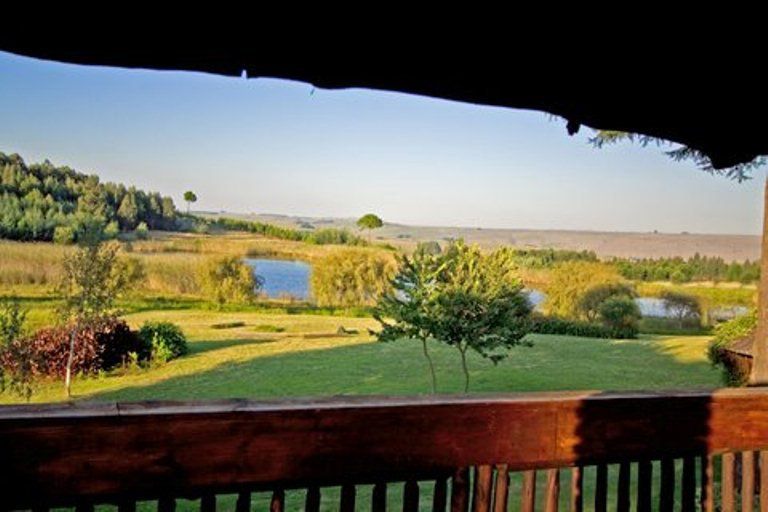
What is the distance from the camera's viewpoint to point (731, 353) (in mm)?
7469

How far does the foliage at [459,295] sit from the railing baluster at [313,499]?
11218 mm

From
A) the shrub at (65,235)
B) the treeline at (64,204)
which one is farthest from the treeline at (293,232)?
the shrub at (65,235)

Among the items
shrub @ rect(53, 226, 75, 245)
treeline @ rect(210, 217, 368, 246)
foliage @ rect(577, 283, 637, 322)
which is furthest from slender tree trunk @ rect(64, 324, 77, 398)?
foliage @ rect(577, 283, 637, 322)

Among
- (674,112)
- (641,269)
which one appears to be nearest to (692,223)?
(641,269)

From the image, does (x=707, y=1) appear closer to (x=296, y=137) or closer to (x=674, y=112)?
(x=674, y=112)

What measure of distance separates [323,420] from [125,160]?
33.9 m

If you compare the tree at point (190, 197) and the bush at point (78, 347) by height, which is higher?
the tree at point (190, 197)

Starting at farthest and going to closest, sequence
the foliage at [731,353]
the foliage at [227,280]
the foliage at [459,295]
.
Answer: the foliage at [227,280] → the foliage at [459,295] → the foliage at [731,353]

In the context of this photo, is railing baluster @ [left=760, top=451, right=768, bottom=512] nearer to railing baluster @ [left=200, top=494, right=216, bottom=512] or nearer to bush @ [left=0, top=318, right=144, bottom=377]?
railing baluster @ [left=200, top=494, right=216, bottom=512]

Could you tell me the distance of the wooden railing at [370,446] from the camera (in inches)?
33.1

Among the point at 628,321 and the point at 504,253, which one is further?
the point at 628,321

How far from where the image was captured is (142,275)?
18.8 meters

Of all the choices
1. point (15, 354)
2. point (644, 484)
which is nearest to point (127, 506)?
point (644, 484)

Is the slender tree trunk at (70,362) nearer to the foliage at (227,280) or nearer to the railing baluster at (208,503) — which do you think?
the foliage at (227,280)
